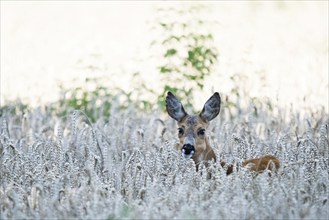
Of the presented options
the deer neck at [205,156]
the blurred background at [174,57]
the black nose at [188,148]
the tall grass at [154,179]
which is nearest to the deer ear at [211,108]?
the tall grass at [154,179]

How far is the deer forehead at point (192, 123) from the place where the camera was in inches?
425

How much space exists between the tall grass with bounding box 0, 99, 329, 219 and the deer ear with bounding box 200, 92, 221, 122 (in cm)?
18

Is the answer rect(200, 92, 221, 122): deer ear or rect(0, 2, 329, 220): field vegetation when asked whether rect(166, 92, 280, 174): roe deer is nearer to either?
rect(200, 92, 221, 122): deer ear

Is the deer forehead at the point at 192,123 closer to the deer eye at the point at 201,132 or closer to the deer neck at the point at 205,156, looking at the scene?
the deer eye at the point at 201,132

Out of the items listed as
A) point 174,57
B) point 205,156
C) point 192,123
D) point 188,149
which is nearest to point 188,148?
point 188,149

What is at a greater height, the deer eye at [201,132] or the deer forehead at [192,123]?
the deer forehead at [192,123]

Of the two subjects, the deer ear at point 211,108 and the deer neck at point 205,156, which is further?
the deer ear at point 211,108

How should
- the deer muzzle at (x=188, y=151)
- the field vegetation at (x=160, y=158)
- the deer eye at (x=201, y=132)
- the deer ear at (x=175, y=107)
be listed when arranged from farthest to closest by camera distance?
the deer ear at (x=175, y=107)
the deer eye at (x=201, y=132)
the deer muzzle at (x=188, y=151)
the field vegetation at (x=160, y=158)

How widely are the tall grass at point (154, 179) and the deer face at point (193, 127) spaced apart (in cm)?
21

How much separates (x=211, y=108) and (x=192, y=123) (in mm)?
323

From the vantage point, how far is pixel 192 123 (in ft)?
35.6

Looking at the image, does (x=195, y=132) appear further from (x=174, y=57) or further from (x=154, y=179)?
(x=174, y=57)

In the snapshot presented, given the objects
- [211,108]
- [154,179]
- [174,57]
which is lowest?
[154,179]

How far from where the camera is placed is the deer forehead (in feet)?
35.4
